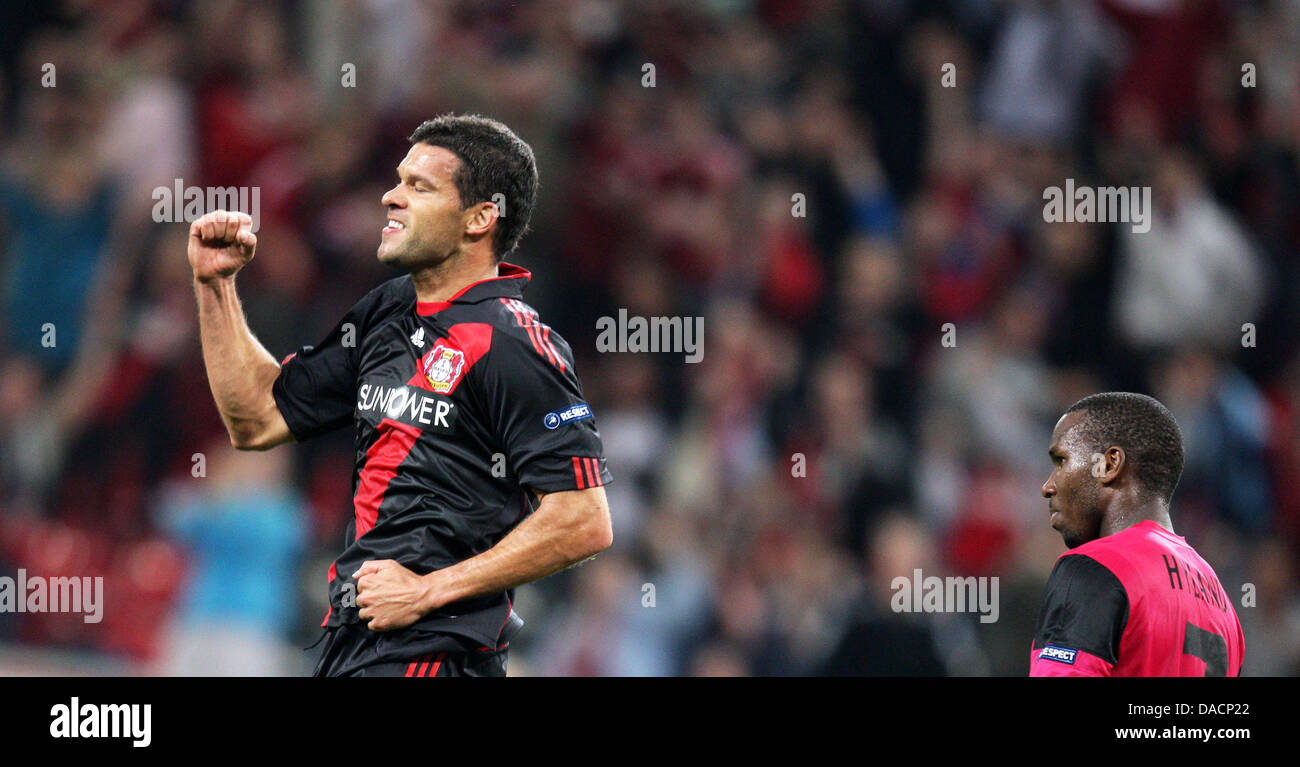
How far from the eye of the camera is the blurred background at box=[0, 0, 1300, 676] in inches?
312

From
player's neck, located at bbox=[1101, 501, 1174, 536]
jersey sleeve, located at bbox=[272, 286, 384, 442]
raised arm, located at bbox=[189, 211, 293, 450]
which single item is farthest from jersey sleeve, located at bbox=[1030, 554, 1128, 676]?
raised arm, located at bbox=[189, 211, 293, 450]

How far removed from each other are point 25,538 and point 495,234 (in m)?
5.41

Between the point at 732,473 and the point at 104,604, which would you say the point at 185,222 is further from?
the point at 732,473

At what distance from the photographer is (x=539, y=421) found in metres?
3.58

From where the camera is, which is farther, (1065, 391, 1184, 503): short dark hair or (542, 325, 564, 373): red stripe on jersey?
(1065, 391, 1184, 503): short dark hair

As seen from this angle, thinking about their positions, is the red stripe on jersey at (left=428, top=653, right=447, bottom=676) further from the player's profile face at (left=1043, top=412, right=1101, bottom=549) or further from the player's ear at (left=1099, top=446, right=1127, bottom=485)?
the player's ear at (left=1099, top=446, right=1127, bottom=485)

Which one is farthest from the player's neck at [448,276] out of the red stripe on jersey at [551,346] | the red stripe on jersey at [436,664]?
the red stripe on jersey at [436,664]

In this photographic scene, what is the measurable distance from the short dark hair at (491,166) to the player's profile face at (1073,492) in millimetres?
1484

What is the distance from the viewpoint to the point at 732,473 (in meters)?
8.41

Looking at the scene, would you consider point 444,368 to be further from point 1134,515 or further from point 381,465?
point 1134,515

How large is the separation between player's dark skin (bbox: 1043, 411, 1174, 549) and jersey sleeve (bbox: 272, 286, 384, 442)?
1.80 m

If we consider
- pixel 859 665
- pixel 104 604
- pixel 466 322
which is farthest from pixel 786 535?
pixel 466 322

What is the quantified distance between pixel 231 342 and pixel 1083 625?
2230mm
